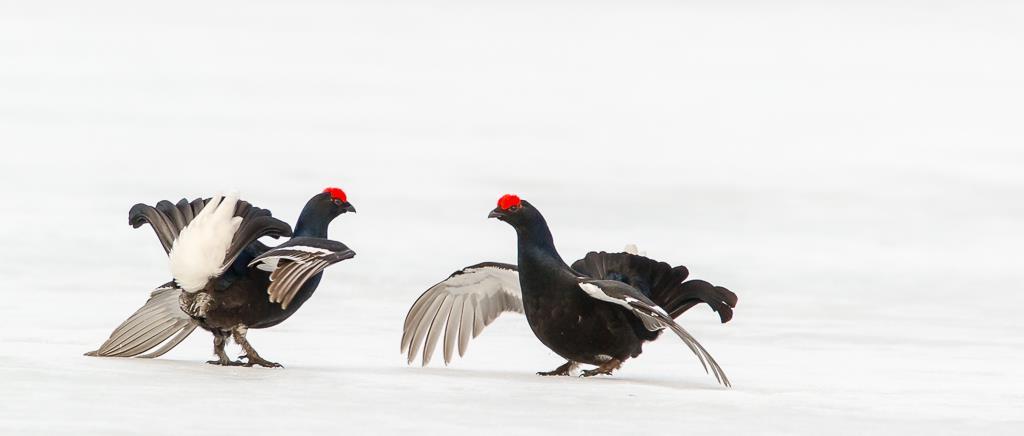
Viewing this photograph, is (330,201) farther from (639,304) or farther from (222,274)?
(639,304)

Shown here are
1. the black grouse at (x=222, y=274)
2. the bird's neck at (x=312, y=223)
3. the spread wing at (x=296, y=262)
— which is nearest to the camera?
the spread wing at (x=296, y=262)

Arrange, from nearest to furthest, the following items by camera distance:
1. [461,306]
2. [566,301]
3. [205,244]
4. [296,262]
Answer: [296,262] < [205,244] < [566,301] < [461,306]

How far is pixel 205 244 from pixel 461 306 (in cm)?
168

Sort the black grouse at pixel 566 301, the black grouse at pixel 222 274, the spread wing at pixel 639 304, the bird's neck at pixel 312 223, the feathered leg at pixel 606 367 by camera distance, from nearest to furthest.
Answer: the spread wing at pixel 639 304 → the black grouse at pixel 222 274 → the black grouse at pixel 566 301 → the feathered leg at pixel 606 367 → the bird's neck at pixel 312 223

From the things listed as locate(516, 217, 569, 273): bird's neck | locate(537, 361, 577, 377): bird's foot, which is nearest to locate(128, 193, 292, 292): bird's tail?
locate(516, 217, 569, 273): bird's neck

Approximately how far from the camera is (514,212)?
7.67 metres

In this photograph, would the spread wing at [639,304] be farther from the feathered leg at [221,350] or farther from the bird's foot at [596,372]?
the feathered leg at [221,350]

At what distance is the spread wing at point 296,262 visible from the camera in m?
7.21

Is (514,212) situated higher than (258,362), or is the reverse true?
(514,212)

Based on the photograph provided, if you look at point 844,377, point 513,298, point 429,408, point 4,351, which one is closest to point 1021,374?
point 844,377

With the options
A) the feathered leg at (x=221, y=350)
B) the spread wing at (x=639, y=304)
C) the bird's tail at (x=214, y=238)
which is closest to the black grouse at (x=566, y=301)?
the spread wing at (x=639, y=304)

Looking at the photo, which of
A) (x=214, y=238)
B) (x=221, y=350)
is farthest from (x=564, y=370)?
(x=214, y=238)

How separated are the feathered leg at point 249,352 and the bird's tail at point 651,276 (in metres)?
1.72

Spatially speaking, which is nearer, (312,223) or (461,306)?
(312,223)
